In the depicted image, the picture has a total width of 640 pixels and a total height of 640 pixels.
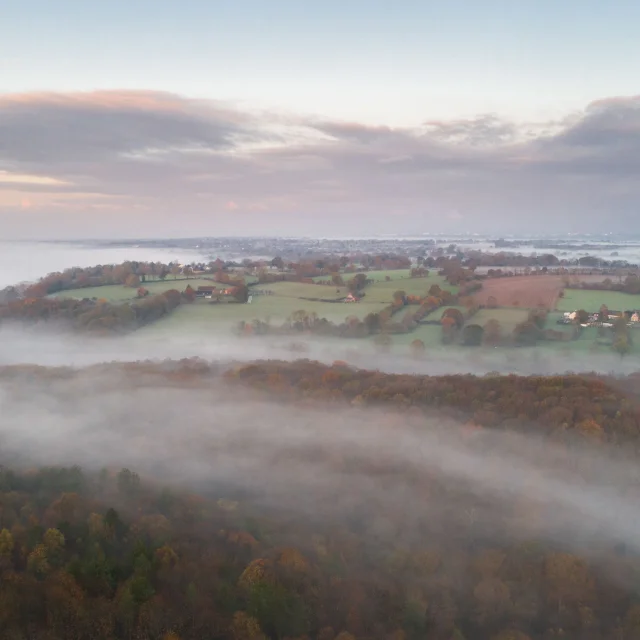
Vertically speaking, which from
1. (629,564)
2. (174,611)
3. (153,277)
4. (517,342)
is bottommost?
(629,564)

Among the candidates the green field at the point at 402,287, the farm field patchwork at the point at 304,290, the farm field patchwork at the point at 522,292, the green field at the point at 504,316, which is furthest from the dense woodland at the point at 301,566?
the farm field patchwork at the point at 304,290

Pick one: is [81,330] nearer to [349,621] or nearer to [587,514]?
[349,621]

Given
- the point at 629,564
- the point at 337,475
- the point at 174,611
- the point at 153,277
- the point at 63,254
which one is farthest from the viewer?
the point at 63,254

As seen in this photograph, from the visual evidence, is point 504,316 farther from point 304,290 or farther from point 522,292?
point 304,290

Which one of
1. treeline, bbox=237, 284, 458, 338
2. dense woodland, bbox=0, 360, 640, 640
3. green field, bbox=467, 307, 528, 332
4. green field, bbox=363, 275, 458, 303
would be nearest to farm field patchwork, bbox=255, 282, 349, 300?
green field, bbox=363, 275, 458, 303

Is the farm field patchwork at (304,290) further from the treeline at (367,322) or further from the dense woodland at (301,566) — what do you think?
the dense woodland at (301,566)

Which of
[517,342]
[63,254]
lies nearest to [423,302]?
[517,342]
